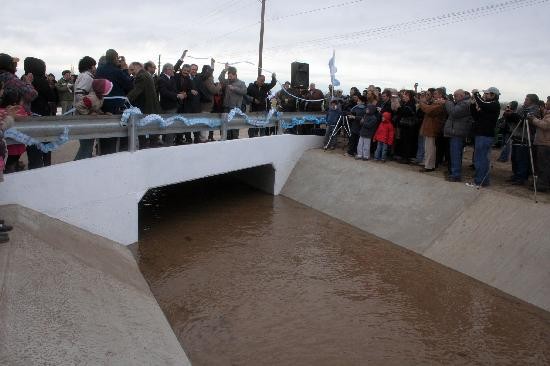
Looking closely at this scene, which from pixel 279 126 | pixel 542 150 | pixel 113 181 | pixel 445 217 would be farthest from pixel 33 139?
pixel 542 150

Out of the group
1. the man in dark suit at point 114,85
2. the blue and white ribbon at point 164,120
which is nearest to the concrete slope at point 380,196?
the blue and white ribbon at point 164,120

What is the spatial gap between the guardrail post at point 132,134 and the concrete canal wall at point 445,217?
16.2ft

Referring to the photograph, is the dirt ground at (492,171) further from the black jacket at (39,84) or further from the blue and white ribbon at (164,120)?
the blue and white ribbon at (164,120)

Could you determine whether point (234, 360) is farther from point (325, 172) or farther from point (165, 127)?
point (325, 172)

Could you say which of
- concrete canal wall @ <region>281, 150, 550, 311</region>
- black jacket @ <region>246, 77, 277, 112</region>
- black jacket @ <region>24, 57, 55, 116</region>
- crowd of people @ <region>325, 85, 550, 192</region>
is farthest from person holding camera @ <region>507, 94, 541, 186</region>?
black jacket @ <region>24, 57, 55, 116</region>

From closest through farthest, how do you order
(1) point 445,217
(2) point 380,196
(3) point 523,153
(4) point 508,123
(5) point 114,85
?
(5) point 114,85 < (1) point 445,217 < (3) point 523,153 < (2) point 380,196 < (4) point 508,123

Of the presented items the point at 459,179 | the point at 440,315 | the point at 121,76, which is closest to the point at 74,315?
the point at 440,315

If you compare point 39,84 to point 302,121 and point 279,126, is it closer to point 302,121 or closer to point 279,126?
point 279,126

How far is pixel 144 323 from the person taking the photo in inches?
200

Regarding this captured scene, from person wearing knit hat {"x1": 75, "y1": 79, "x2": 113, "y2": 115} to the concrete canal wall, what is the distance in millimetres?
5749

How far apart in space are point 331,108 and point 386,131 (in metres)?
2.35

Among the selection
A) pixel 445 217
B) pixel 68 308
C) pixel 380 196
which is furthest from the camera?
pixel 380 196

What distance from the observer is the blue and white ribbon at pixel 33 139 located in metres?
6.90

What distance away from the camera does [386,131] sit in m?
12.4
